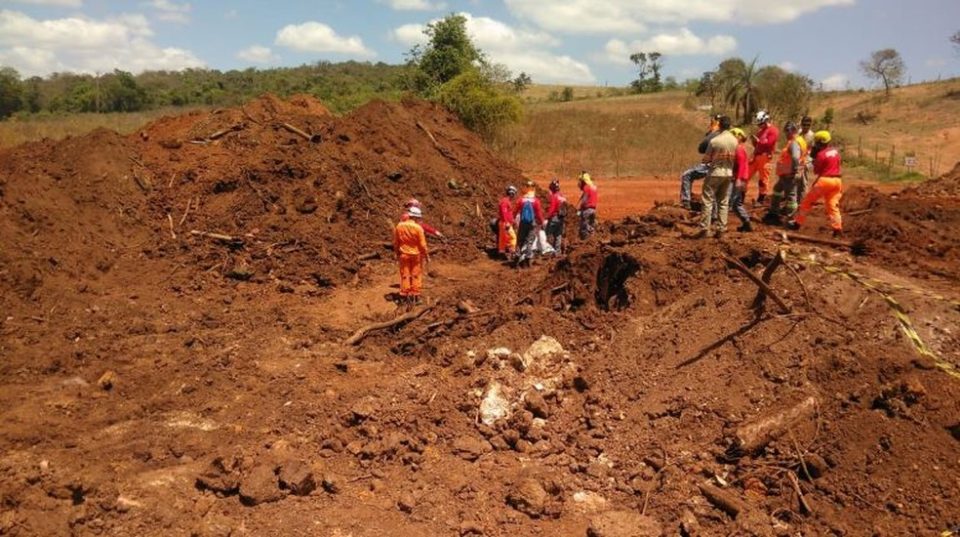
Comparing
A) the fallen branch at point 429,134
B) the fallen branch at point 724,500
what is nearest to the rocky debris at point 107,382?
the fallen branch at point 724,500

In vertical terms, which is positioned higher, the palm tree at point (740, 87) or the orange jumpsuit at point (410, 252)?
the palm tree at point (740, 87)

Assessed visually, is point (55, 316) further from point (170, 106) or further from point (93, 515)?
point (170, 106)

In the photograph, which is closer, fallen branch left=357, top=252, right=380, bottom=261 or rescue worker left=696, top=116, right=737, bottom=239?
rescue worker left=696, top=116, right=737, bottom=239

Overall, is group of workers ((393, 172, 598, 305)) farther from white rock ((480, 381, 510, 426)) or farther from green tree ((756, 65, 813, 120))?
green tree ((756, 65, 813, 120))

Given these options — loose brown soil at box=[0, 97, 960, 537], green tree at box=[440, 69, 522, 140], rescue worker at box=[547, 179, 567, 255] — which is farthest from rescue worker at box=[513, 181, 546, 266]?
green tree at box=[440, 69, 522, 140]

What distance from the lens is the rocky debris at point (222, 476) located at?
5566mm

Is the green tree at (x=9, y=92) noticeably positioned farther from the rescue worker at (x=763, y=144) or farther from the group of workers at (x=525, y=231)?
the rescue worker at (x=763, y=144)

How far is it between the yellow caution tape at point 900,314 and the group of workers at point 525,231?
5023 millimetres

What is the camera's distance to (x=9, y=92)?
145 feet

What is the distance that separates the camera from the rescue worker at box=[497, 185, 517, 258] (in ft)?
40.2

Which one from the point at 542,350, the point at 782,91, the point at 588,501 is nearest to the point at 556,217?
the point at 542,350

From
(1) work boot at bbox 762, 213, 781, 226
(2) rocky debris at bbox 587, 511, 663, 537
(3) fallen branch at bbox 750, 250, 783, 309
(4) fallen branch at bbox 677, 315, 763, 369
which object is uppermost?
(1) work boot at bbox 762, 213, 781, 226

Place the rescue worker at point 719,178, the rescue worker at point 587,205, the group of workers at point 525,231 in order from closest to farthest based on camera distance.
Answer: the rescue worker at point 719,178
the group of workers at point 525,231
the rescue worker at point 587,205

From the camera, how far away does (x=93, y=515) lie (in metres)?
5.11
